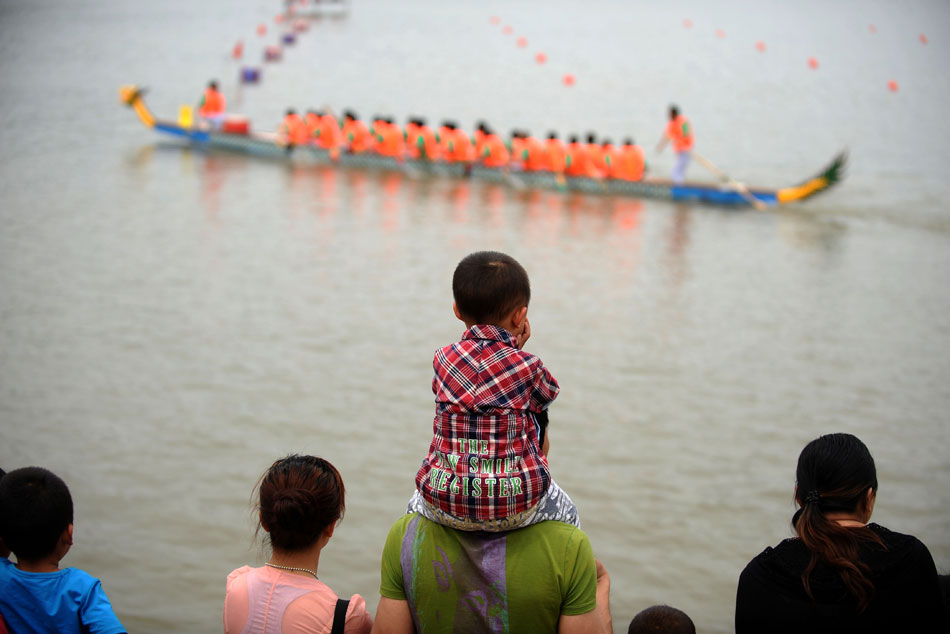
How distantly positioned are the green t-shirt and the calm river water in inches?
82.1

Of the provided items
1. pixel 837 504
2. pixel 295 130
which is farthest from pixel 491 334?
pixel 295 130

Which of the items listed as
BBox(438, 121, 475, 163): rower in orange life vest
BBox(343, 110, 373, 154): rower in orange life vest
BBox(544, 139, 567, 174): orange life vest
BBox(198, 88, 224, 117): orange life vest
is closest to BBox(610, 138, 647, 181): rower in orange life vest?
BBox(544, 139, 567, 174): orange life vest

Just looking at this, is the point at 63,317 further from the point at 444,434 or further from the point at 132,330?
the point at 444,434

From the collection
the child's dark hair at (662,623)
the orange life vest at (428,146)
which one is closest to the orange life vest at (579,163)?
the orange life vest at (428,146)

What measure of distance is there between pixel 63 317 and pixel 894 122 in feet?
62.5

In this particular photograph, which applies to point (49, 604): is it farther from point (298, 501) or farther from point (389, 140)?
point (389, 140)

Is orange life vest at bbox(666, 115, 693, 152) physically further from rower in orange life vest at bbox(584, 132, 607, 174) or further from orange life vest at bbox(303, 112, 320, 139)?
orange life vest at bbox(303, 112, 320, 139)

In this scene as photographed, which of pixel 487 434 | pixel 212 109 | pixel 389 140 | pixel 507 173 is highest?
pixel 212 109

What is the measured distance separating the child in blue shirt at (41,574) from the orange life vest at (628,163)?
12.2m

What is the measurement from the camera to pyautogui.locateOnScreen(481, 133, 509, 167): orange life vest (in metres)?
14.2

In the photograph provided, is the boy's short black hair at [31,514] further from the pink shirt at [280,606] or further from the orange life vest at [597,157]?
the orange life vest at [597,157]

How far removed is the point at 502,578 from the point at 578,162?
12428 mm

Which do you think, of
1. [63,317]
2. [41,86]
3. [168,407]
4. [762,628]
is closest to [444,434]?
[762,628]

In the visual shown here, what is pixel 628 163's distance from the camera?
13547 millimetres
